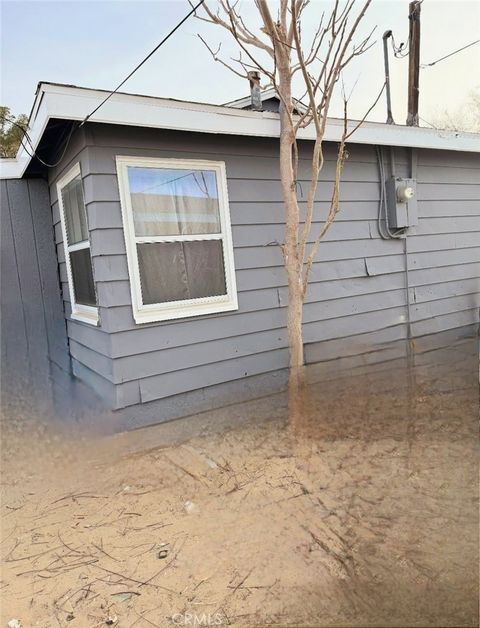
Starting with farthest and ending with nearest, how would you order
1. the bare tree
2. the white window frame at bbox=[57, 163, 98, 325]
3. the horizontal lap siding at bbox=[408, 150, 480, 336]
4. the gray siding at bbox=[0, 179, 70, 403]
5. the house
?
the horizontal lap siding at bbox=[408, 150, 480, 336] → the gray siding at bbox=[0, 179, 70, 403] → the white window frame at bbox=[57, 163, 98, 325] → the house → the bare tree

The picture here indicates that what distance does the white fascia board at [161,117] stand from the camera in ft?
9.76

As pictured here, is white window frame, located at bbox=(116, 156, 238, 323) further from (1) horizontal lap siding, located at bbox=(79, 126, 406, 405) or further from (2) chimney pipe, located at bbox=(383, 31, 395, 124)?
(2) chimney pipe, located at bbox=(383, 31, 395, 124)

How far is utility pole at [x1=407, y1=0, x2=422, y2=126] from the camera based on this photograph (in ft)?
19.8

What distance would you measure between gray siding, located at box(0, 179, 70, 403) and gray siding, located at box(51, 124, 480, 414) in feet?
0.76

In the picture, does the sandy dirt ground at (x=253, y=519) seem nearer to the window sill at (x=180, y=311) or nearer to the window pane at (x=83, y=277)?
the window sill at (x=180, y=311)

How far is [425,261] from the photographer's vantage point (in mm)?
5285

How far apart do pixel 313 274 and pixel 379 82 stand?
3.26 metres

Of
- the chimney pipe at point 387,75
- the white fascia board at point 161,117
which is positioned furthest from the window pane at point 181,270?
the chimney pipe at point 387,75

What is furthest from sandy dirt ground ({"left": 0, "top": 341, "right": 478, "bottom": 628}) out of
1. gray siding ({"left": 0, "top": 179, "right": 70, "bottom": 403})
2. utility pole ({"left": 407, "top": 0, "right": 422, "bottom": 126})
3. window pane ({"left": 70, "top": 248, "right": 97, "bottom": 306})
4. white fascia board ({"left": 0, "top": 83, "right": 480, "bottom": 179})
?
utility pole ({"left": 407, "top": 0, "right": 422, "bottom": 126})

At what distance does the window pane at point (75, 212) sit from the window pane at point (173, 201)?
590 millimetres

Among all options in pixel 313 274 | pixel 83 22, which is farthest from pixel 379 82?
pixel 83 22

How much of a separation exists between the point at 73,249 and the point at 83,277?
1.10 ft

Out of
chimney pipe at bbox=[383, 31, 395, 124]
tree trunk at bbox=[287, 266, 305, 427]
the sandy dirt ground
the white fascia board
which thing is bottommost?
the sandy dirt ground

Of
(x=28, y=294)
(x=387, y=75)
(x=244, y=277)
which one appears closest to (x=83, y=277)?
(x=28, y=294)
